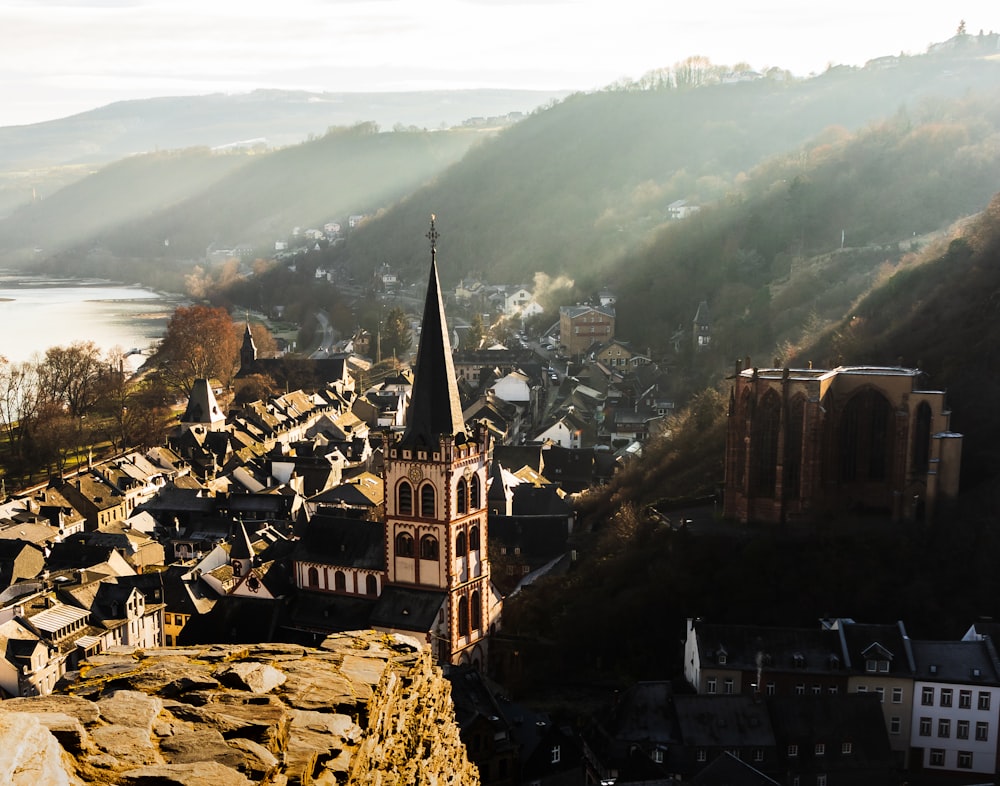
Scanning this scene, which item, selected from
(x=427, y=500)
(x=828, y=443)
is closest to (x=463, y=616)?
(x=427, y=500)

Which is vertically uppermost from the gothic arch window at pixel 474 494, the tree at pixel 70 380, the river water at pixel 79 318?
the gothic arch window at pixel 474 494

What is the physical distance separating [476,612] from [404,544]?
11.5 feet

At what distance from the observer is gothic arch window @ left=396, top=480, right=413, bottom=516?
34.8m

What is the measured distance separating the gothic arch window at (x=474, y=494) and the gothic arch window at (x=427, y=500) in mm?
1468

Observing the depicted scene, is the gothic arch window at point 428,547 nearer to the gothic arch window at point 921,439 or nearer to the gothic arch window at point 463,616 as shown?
the gothic arch window at point 463,616

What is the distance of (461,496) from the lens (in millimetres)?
34969

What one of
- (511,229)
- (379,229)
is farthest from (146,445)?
(379,229)

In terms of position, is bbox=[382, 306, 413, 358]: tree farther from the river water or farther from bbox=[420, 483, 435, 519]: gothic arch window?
bbox=[420, 483, 435, 519]: gothic arch window

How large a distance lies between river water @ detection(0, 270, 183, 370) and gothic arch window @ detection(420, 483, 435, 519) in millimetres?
77560

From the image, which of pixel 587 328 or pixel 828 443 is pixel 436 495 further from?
pixel 587 328

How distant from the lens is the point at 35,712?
7.77 metres

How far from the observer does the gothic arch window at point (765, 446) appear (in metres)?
37.4

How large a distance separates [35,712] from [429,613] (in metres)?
26.9

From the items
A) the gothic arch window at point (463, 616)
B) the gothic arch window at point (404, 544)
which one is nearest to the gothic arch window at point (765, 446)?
the gothic arch window at point (463, 616)
